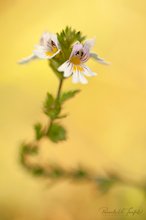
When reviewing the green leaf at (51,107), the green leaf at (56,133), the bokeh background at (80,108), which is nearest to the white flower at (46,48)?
the green leaf at (51,107)

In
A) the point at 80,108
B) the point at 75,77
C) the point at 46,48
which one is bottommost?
the point at 75,77

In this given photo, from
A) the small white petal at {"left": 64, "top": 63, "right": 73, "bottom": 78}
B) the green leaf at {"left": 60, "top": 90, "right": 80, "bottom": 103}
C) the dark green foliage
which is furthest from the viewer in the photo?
the dark green foliage

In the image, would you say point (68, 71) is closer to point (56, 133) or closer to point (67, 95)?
point (67, 95)

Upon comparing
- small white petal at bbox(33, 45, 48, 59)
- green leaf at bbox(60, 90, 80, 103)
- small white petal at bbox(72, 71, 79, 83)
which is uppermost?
small white petal at bbox(33, 45, 48, 59)

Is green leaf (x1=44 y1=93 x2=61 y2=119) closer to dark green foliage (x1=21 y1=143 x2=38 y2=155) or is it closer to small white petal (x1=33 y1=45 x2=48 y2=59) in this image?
small white petal (x1=33 y1=45 x2=48 y2=59)

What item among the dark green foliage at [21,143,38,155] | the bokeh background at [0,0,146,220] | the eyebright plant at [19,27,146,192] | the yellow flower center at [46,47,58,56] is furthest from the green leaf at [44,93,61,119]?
the bokeh background at [0,0,146,220]

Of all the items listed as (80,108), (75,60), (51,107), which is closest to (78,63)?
(75,60)

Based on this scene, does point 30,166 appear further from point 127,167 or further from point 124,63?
point 124,63
